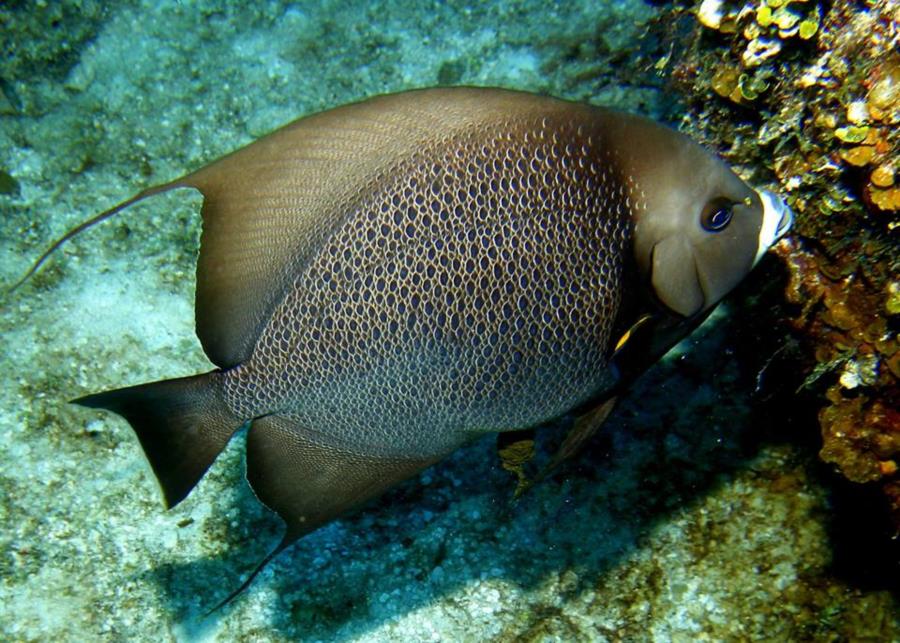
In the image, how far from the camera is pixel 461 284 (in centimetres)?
167

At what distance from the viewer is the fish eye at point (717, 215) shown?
5.56ft

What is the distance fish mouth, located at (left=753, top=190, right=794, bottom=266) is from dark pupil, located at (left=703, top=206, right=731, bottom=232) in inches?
4.4

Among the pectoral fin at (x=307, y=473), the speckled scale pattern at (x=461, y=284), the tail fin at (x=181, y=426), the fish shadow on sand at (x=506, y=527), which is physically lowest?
the fish shadow on sand at (x=506, y=527)

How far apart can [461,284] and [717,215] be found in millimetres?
723

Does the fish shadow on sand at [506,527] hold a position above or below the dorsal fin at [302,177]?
below

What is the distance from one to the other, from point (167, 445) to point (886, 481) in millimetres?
2236

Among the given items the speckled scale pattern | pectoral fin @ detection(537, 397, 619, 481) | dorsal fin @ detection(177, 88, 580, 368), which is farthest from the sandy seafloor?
dorsal fin @ detection(177, 88, 580, 368)

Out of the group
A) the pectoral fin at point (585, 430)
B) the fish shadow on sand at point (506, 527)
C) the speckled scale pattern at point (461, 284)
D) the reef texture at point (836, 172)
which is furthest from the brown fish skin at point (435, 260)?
the fish shadow on sand at point (506, 527)

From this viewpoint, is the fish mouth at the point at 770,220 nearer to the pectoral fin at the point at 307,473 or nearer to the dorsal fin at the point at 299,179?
the dorsal fin at the point at 299,179

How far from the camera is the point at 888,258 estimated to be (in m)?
1.80

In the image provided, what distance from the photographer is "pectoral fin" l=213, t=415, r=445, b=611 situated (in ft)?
6.06

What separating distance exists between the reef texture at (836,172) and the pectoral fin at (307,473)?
132 cm

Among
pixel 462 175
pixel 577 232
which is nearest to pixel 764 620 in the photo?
pixel 577 232

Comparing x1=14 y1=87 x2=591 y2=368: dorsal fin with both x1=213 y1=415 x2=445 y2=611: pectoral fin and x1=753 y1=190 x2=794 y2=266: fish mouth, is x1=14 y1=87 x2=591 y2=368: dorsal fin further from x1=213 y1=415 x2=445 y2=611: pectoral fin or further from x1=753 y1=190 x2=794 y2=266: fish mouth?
x1=753 y1=190 x2=794 y2=266: fish mouth
